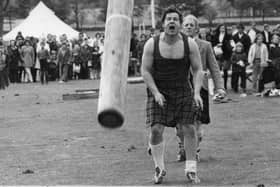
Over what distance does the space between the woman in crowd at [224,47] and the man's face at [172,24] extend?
13.7 meters

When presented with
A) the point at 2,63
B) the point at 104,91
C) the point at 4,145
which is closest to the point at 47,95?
the point at 2,63

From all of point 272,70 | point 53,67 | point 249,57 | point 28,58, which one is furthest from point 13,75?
point 272,70

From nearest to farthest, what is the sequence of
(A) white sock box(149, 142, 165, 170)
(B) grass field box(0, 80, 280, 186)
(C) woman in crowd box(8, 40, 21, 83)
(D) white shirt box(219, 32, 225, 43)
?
(A) white sock box(149, 142, 165, 170) → (B) grass field box(0, 80, 280, 186) → (D) white shirt box(219, 32, 225, 43) → (C) woman in crowd box(8, 40, 21, 83)

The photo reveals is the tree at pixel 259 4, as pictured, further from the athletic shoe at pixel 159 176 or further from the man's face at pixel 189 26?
the athletic shoe at pixel 159 176

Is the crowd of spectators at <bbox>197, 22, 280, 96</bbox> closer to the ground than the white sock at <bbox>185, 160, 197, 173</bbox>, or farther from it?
farther from it

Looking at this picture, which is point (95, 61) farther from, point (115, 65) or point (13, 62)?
point (115, 65)

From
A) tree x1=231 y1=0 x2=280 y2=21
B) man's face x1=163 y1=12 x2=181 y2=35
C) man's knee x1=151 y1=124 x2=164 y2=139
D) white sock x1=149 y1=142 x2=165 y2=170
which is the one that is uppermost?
tree x1=231 y1=0 x2=280 y2=21

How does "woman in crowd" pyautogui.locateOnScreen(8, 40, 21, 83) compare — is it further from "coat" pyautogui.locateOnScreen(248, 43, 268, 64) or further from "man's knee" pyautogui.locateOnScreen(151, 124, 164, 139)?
"man's knee" pyautogui.locateOnScreen(151, 124, 164, 139)

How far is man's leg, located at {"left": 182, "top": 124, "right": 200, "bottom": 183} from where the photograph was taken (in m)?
7.82

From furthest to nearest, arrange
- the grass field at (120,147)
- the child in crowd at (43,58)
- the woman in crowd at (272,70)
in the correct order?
the child in crowd at (43,58) → the woman in crowd at (272,70) → the grass field at (120,147)

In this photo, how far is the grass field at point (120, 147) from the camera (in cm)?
840

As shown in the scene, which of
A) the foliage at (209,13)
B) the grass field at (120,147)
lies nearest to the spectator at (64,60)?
the grass field at (120,147)

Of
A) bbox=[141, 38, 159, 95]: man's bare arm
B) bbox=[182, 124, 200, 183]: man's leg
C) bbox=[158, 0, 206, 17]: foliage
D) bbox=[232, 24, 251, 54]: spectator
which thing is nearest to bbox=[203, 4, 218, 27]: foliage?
bbox=[158, 0, 206, 17]: foliage

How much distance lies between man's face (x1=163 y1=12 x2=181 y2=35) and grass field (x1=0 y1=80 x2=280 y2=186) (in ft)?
4.98
